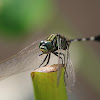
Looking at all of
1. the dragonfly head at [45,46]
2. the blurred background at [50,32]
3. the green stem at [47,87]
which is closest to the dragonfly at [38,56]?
the dragonfly head at [45,46]

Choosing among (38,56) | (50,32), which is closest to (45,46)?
(38,56)

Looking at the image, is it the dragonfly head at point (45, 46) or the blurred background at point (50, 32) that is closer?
the dragonfly head at point (45, 46)

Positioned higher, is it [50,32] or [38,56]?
[50,32]

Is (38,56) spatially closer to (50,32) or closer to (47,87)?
(47,87)

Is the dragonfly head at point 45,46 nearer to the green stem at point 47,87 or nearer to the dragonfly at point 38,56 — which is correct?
the dragonfly at point 38,56

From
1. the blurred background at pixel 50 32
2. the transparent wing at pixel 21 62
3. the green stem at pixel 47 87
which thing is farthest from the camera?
the blurred background at pixel 50 32

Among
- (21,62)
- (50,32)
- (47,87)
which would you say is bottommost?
(47,87)
